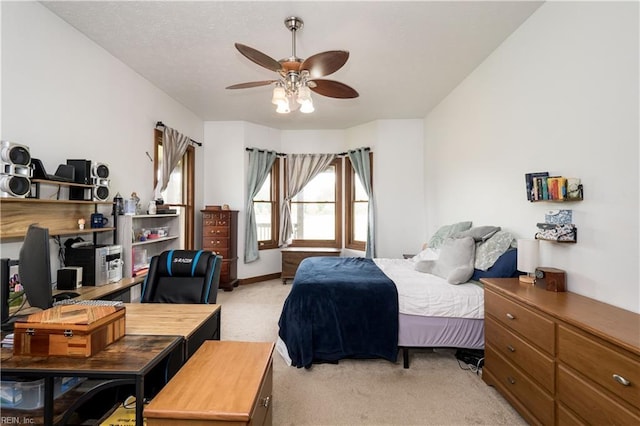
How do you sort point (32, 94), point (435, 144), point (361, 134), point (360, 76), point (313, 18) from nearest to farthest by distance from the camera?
1. point (32, 94)
2. point (313, 18)
3. point (360, 76)
4. point (435, 144)
5. point (361, 134)

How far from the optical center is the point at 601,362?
1256mm

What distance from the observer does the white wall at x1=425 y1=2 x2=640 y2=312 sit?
1.60 meters

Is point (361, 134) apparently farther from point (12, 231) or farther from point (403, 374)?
point (12, 231)

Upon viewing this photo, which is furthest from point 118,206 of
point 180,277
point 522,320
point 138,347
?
point 522,320

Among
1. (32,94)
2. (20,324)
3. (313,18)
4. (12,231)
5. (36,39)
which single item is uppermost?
(313,18)

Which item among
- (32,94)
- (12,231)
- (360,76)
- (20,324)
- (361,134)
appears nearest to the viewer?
(20,324)

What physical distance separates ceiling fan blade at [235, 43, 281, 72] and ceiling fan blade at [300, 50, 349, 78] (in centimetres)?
21

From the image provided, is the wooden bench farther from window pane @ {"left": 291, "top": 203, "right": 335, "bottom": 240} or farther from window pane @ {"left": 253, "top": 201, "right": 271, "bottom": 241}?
window pane @ {"left": 291, "top": 203, "right": 335, "bottom": 240}

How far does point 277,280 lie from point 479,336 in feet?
12.1

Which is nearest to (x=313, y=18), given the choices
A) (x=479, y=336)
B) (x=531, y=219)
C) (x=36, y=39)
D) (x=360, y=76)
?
(x=360, y=76)

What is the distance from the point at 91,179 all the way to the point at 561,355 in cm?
342

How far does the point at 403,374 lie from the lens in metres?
2.38

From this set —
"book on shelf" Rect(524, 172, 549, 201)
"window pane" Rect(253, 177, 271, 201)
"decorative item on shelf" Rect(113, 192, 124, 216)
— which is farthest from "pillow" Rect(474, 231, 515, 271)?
"window pane" Rect(253, 177, 271, 201)

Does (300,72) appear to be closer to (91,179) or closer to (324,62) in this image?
(324,62)
